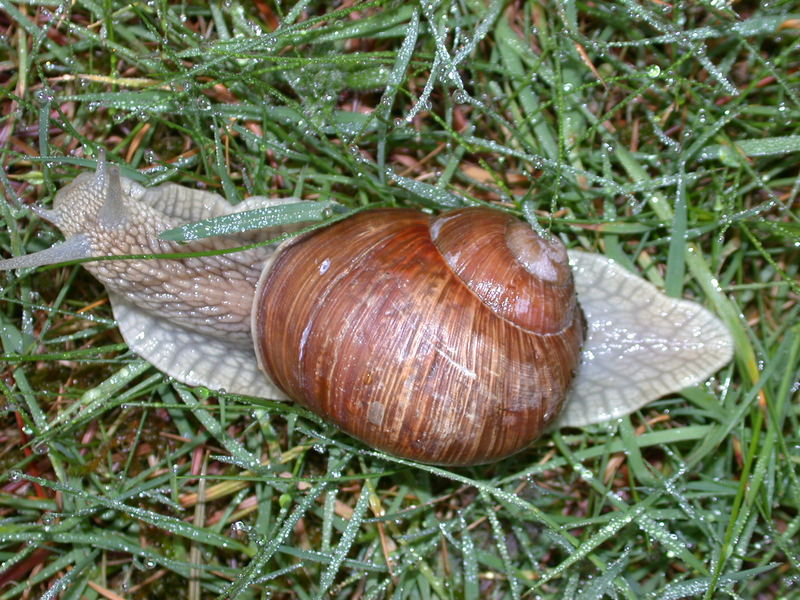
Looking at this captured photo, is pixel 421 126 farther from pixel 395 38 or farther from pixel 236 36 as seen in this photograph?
pixel 236 36

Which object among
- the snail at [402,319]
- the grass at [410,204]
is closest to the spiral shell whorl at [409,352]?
the snail at [402,319]

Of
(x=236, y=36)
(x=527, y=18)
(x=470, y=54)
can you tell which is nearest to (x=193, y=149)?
(x=236, y=36)

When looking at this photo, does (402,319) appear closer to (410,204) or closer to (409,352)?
(409,352)

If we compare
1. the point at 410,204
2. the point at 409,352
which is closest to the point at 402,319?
the point at 409,352

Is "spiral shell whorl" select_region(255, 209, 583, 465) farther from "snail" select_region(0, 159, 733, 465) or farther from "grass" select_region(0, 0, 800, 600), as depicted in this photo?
"grass" select_region(0, 0, 800, 600)

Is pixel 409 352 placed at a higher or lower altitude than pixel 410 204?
lower

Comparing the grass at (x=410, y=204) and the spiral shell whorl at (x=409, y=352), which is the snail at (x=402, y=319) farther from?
the grass at (x=410, y=204)

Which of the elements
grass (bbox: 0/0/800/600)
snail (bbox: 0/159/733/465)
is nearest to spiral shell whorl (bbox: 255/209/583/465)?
snail (bbox: 0/159/733/465)
